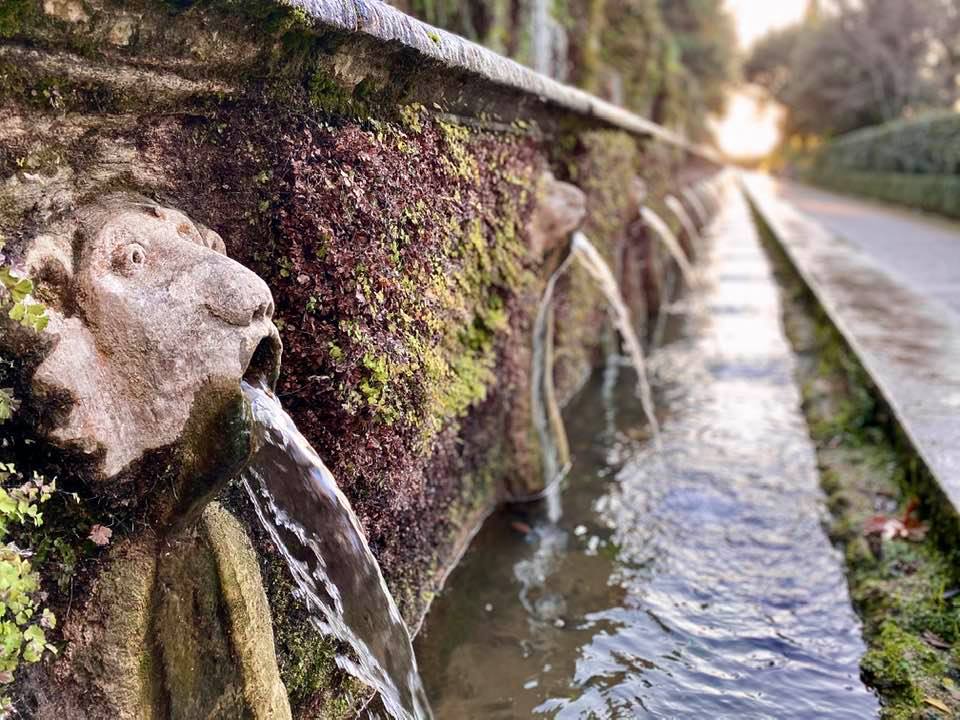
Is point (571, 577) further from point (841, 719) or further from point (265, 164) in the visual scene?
point (265, 164)

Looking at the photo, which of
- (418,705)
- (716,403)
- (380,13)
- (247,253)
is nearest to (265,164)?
(247,253)

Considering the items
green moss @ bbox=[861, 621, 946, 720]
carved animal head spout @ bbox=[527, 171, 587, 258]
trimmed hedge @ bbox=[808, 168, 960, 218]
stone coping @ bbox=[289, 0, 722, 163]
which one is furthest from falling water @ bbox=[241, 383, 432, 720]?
trimmed hedge @ bbox=[808, 168, 960, 218]

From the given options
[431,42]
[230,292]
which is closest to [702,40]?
[431,42]

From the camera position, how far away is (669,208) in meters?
10.2

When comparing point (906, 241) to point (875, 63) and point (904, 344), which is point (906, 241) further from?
point (875, 63)

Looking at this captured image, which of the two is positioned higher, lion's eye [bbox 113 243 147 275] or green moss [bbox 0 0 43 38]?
green moss [bbox 0 0 43 38]

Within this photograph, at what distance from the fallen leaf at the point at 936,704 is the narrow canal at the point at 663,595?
0.18 metres

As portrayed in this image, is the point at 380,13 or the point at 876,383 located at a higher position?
the point at 380,13

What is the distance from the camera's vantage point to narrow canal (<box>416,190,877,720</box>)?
9.07 feet

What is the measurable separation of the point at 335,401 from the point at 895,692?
197cm

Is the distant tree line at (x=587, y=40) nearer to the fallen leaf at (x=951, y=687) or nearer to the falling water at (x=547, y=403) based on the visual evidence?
the falling water at (x=547, y=403)

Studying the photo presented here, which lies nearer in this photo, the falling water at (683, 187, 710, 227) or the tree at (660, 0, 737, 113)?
the falling water at (683, 187, 710, 227)

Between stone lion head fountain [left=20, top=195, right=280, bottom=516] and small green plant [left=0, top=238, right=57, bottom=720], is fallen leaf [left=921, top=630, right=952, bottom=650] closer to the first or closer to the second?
stone lion head fountain [left=20, top=195, right=280, bottom=516]

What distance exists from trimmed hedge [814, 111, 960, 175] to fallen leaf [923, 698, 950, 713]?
732 inches
